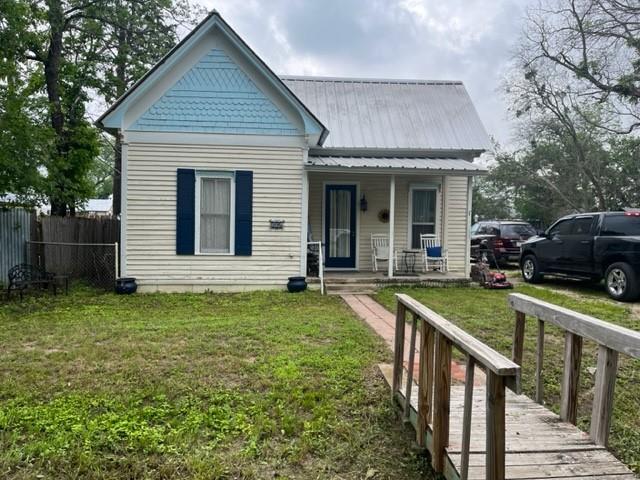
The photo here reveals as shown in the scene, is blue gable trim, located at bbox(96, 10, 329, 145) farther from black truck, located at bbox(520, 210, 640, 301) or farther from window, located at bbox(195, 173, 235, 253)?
black truck, located at bbox(520, 210, 640, 301)

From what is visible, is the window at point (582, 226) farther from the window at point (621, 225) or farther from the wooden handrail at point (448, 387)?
the wooden handrail at point (448, 387)

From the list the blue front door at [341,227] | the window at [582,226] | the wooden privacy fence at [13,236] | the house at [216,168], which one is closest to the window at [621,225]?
the window at [582,226]

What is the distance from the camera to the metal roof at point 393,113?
1199 centimetres

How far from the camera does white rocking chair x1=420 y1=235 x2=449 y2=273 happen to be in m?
11.5

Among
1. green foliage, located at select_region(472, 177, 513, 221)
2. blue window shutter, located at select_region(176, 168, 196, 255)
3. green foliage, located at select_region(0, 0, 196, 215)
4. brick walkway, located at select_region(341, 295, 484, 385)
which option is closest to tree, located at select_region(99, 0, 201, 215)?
green foliage, located at select_region(0, 0, 196, 215)

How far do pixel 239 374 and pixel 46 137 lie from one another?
837 cm

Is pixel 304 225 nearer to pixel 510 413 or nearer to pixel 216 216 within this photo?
pixel 216 216

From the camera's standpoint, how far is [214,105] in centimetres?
973

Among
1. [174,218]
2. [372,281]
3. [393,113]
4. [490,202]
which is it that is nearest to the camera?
[174,218]

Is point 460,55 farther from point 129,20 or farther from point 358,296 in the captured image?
point 358,296

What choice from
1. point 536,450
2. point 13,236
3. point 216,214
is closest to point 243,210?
point 216,214

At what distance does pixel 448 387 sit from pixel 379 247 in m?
9.43

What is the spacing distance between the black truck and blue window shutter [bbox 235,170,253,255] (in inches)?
289

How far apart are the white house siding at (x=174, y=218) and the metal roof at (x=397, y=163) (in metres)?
0.84
